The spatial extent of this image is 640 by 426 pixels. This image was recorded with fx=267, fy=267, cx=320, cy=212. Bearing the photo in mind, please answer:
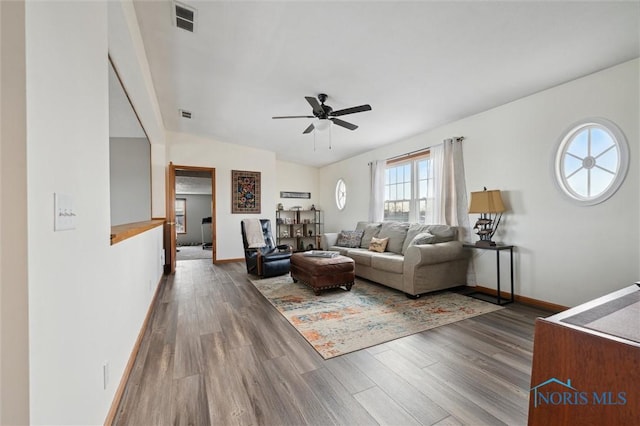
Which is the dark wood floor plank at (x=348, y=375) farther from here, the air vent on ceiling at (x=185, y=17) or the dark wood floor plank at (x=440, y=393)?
the air vent on ceiling at (x=185, y=17)

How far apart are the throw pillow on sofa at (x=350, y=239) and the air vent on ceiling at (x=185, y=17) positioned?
3856 millimetres

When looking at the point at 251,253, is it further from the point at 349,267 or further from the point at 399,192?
the point at 399,192

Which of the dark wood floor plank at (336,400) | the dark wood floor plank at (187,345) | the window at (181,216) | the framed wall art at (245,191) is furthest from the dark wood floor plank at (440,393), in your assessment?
the window at (181,216)

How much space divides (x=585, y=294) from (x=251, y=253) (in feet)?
14.5

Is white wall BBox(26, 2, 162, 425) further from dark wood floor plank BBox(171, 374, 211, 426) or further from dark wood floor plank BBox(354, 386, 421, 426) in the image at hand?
dark wood floor plank BBox(354, 386, 421, 426)

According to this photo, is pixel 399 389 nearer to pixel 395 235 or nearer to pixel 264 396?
pixel 264 396

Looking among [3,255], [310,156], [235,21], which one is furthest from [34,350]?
[310,156]

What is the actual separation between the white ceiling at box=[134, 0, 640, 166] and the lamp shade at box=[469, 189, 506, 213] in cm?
119

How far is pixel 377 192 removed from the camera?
5582 mm

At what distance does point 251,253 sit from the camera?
4688mm

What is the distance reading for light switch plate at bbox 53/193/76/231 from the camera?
2.71 feet

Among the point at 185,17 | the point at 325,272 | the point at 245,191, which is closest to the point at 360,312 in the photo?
the point at 325,272

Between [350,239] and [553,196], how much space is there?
9.89ft

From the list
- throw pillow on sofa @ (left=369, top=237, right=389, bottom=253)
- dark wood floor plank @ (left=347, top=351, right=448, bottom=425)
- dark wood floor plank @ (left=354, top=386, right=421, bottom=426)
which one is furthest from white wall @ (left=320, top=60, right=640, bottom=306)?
dark wood floor plank @ (left=354, top=386, right=421, bottom=426)
